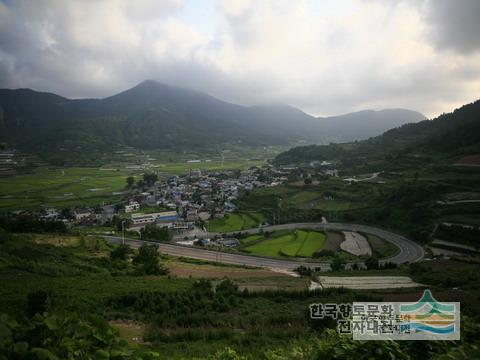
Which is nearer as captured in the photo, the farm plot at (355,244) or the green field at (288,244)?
the farm plot at (355,244)

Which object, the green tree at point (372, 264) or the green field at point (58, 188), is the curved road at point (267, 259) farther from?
the green field at point (58, 188)

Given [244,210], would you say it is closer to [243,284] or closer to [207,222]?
[207,222]

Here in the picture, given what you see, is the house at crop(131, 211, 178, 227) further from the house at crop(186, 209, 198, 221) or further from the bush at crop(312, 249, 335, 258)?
the bush at crop(312, 249, 335, 258)

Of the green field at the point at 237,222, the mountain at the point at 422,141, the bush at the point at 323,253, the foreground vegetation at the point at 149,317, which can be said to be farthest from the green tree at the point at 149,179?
the bush at the point at 323,253

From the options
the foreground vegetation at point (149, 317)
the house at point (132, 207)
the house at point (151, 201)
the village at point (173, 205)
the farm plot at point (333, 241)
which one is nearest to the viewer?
the foreground vegetation at point (149, 317)

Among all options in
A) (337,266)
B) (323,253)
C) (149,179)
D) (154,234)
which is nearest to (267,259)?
(323,253)

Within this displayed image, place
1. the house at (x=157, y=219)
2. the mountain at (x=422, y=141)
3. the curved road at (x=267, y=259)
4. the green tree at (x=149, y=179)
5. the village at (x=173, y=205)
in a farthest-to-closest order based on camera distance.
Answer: the green tree at (x=149, y=179), the mountain at (x=422, y=141), the house at (x=157, y=219), the village at (x=173, y=205), the curved road at (x=267, y=259)

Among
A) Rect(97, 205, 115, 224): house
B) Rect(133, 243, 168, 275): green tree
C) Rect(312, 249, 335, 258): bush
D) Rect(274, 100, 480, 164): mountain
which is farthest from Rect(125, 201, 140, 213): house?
Rect(274, 100, 480, 164): mountain

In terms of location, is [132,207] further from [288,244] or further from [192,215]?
[288,244]
